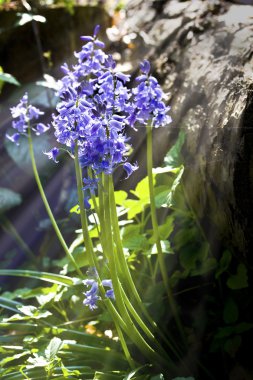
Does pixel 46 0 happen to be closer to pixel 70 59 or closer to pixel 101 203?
pixel 70 59

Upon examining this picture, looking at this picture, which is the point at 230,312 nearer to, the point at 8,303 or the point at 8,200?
the point at 8,303

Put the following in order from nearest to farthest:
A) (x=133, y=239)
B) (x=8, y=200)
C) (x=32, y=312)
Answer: (x=32, y=312) < (x=133, y=239) < (x=8, y=200)

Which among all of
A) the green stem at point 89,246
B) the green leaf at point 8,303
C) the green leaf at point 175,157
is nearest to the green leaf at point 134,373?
the green stem at point 89,246

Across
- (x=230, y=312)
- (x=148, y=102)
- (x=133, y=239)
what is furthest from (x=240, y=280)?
(x=148, y=102)

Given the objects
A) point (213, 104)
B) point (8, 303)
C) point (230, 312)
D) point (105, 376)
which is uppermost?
point (213, 104)

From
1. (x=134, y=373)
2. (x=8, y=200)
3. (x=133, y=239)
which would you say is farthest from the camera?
(x=8, y=200)

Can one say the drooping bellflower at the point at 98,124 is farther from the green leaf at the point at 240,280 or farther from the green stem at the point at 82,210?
the green leaf at the point at 240,280

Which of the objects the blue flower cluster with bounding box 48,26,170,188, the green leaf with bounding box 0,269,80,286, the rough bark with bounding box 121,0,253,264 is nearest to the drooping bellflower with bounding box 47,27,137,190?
the blue flower cluster with bounding box 48,26,170,188

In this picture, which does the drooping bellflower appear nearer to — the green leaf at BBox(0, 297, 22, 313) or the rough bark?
the rough bark
